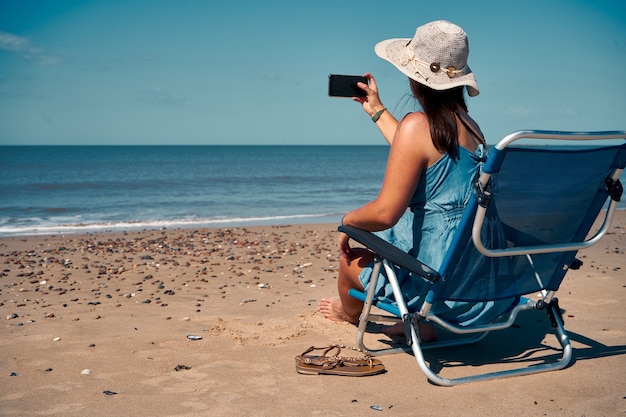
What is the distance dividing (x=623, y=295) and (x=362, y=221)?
3273 millimetres

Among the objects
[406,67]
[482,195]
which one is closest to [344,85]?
[406,67]

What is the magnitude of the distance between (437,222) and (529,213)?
475 mm

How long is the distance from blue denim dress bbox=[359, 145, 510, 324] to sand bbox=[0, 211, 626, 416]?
1.35 ft

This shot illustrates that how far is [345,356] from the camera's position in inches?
151

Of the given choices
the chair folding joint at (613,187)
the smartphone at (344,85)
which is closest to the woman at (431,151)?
the smartphone at (344,85)

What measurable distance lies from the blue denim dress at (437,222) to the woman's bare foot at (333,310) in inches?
35.1

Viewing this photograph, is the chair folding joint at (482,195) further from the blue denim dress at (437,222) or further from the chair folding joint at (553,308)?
the chair folding joint at (553,308)

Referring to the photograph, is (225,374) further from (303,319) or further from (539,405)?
(539,405)

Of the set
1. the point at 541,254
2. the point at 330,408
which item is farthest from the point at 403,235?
the point at 330,408

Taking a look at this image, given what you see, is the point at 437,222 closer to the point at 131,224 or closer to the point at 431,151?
the point at 431,151

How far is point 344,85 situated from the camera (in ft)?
12.4

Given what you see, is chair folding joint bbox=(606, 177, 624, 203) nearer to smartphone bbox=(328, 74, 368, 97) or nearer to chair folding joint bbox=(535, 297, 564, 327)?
chair folding joint bbox=(535, 297, 564, 327)

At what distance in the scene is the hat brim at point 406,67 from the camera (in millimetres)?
3168

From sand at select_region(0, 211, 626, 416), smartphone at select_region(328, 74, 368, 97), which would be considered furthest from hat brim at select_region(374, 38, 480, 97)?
sand at select_region(0, 211, 626, 416)
